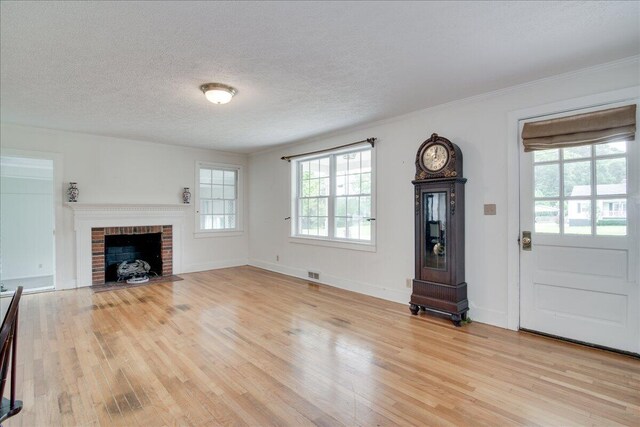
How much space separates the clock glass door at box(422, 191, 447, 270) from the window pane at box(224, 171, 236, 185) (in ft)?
15.2

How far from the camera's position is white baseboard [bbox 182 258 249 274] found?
251 inches

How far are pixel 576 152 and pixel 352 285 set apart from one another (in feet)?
10.5

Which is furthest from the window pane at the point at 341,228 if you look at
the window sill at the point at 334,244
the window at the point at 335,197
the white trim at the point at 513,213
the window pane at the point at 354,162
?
the white trim at the point at 513,213

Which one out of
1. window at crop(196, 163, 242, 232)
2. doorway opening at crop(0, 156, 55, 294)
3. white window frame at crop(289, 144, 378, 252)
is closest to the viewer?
white window frame at crop(289, 144, 378, 252)

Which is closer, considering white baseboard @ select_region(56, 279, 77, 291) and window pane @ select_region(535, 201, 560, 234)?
window pane @ select_region(535, 201, 560, 234)

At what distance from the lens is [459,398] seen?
211 cm

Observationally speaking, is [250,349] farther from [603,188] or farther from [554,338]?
[603,188]

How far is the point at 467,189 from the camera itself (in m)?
3.69

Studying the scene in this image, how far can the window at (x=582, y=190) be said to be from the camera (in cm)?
279

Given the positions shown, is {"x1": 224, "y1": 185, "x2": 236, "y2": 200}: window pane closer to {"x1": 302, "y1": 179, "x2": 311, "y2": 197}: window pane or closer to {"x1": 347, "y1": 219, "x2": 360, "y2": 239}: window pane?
{"x1": 302, "y1": 179, "x2": 311, "y2": 197}: window pane

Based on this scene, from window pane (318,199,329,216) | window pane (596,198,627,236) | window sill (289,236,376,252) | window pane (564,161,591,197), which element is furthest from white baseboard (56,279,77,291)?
window pane (596,198,627,236)

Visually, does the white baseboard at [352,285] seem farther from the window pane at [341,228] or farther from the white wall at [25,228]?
the white wall at [25,228]

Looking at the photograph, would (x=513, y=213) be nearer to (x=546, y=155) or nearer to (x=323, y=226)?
(x=546, y=155)

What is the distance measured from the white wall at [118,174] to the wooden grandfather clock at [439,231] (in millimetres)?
4462
